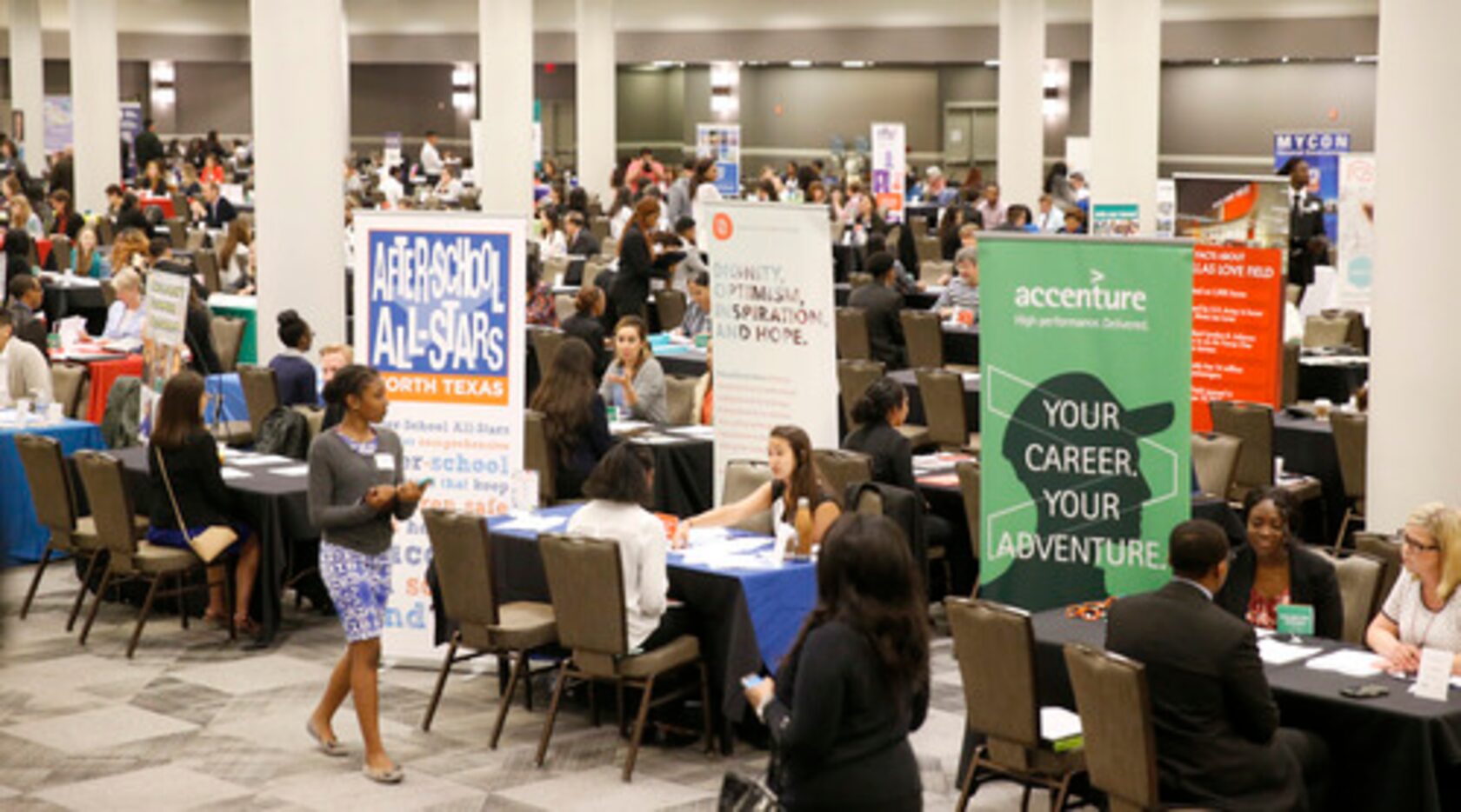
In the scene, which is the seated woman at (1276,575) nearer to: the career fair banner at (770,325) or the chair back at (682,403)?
the career fair banner at (770,325)

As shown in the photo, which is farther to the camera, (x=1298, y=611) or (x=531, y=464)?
(x=531, y=464)

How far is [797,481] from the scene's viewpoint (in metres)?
8.09

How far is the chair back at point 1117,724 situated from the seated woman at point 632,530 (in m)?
1.91

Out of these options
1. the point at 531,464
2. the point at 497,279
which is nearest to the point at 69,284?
the point at 531,464

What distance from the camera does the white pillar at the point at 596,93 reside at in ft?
93.0

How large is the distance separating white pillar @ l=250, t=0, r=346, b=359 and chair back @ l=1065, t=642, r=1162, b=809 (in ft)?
28.3

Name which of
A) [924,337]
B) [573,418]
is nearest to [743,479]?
[573,418]

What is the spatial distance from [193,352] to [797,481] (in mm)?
6129

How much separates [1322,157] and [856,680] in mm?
19596

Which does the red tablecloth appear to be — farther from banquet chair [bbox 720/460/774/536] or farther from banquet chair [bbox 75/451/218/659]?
banquet chair [bbox 720/460/774/536]

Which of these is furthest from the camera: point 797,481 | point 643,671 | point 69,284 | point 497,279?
point 69,284

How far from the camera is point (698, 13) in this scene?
114ft

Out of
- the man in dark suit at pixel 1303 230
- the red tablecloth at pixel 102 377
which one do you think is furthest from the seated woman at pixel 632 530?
the man in dark suit at pixel 1303 230

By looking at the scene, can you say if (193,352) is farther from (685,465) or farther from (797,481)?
(797,481)
